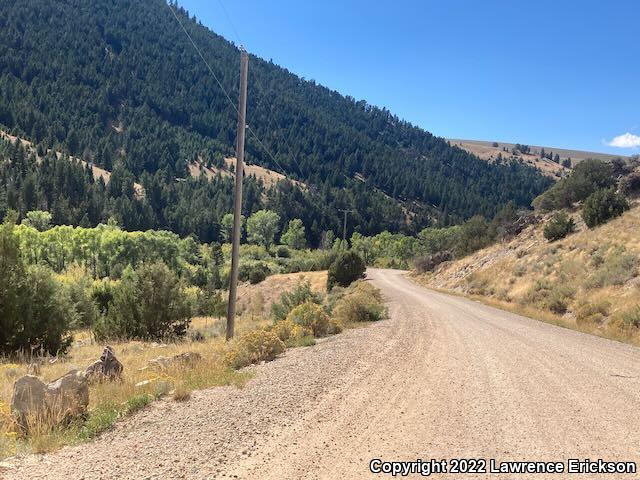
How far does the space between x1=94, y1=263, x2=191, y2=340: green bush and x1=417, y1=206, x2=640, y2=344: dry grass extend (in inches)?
675

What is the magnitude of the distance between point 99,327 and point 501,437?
21274 millimetres

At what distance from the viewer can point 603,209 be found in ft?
114

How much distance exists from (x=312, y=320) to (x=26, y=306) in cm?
1021

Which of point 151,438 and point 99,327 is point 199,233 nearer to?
point 99,327

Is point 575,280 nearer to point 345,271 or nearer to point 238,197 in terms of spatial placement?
point 238,197

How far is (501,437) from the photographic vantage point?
542cm

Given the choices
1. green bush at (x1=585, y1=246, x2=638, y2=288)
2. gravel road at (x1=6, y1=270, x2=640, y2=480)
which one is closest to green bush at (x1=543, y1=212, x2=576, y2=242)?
green bush at (x1=585, y1=246, x2=638, y2=288)

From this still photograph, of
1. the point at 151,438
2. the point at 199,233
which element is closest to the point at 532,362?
the point at 151,438

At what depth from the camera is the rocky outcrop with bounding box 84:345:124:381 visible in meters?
8.54

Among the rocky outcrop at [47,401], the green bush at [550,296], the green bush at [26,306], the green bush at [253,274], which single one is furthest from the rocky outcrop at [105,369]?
the green bush at [253,274]

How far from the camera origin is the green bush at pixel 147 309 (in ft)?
69.7

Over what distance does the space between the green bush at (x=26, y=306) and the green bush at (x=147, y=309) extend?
357 centimetres

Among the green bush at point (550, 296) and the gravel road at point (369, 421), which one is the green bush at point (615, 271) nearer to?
the green bush at point (550, 296)

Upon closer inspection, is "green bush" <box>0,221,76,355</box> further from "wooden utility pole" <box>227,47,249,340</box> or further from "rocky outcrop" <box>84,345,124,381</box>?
"rocky outcrop" <box>84,345,124,381</box>
